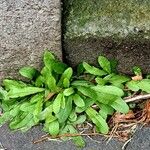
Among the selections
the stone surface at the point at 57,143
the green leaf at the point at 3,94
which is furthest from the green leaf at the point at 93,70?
the green leaf at the point at 3,94

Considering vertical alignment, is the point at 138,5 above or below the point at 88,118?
above

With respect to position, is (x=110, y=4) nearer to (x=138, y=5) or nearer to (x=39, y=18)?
(x=138, y=5)

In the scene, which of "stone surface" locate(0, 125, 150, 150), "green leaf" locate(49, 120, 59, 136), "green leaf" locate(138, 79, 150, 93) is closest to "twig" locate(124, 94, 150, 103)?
"green leaf" locate(138, 79, 150, 93)

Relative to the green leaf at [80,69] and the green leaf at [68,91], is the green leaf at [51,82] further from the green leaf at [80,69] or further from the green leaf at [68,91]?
the green leaf at [80,69]

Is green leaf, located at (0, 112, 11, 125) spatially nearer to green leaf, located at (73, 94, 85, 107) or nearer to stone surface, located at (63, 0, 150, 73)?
green leaf, located at (73, 94, 85, 107)

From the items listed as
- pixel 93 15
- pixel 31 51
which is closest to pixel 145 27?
pixel 93 15

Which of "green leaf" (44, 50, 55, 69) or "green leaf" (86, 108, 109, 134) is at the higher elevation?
"green leaf" (44, 50, 55, 69)

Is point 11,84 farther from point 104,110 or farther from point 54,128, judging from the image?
point 104,110
